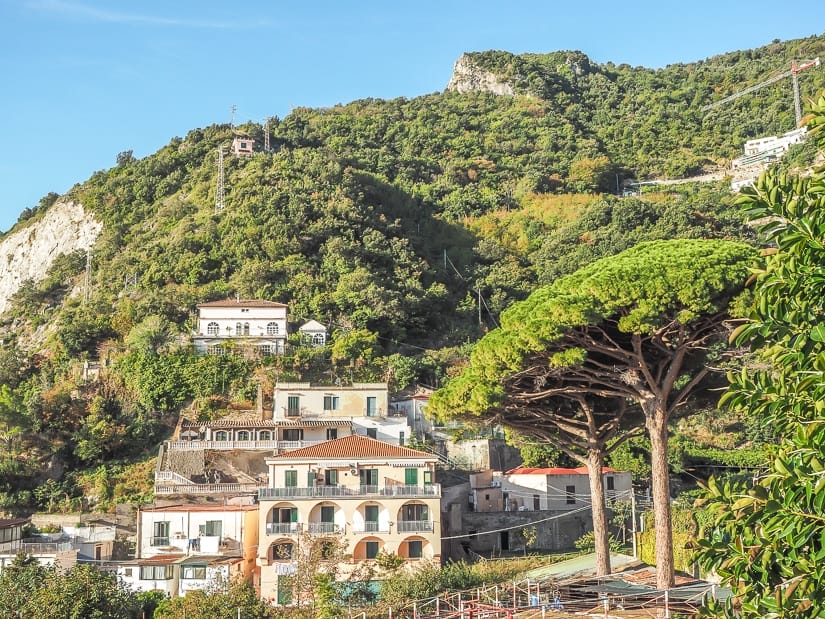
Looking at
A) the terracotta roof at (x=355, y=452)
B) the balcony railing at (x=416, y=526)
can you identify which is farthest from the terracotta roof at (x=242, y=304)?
the balcony railing at (x=416, y=526)

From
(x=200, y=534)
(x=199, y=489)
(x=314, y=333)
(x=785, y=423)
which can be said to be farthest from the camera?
(x=314, y=333)

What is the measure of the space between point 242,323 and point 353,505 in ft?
79.9

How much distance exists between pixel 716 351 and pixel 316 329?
114ft

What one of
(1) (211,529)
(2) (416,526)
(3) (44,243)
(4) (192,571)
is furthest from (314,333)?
(3) (44,243)

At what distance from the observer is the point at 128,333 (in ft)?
197

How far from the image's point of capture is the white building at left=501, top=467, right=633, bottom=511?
1649 inches

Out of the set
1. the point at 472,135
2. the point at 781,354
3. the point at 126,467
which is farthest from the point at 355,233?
the point at 781,354

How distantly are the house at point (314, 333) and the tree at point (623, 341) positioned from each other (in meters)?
31.3

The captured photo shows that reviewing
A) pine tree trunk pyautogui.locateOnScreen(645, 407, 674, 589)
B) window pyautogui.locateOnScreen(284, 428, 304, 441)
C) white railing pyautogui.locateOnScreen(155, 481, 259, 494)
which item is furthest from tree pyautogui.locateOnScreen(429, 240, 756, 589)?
window pyautogui.locateOnScreen(284, 428, 304, 441)

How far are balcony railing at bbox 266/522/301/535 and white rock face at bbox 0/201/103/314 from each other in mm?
58459

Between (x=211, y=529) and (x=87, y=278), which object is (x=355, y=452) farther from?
(x=87, y=278)

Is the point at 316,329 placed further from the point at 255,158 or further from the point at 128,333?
the point at 255,158

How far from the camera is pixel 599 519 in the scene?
1072 inches

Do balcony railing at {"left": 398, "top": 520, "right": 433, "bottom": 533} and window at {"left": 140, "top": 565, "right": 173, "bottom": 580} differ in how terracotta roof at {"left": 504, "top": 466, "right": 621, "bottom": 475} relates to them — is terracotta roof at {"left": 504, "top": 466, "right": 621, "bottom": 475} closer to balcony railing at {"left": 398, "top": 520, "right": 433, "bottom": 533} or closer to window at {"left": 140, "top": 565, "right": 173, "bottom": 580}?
balcony railing at {"left": 398, "top": 520, "right": 433, "bottom": 533}
